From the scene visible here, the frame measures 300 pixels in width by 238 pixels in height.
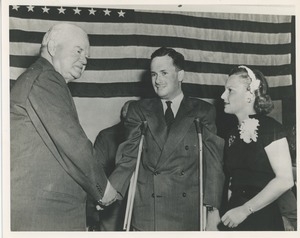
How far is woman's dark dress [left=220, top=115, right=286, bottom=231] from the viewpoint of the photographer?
1.95 metres

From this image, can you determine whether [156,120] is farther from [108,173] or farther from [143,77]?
[108,173]

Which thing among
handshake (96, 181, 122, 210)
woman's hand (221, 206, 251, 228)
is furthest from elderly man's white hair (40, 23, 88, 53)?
woman's hand (221, 206, 251, 228)

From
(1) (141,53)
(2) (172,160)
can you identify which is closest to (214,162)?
(2) (172,160)

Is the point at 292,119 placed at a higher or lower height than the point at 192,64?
lower

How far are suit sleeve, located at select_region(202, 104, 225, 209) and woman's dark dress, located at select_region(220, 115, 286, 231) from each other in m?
0.04

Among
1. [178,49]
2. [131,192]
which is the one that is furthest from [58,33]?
[131,192]

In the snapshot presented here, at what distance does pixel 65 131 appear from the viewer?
1876 mm

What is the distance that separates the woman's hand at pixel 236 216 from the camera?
6.40 feet

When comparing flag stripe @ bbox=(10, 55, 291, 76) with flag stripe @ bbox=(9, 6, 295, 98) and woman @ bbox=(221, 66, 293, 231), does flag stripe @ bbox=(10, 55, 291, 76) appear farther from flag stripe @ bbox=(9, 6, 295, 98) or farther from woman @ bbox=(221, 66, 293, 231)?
woman @ bbox=(221, 66, 293, 231)

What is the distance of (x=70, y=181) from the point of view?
1896 millimetres

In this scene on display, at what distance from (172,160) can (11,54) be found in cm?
82

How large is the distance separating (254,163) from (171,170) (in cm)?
35

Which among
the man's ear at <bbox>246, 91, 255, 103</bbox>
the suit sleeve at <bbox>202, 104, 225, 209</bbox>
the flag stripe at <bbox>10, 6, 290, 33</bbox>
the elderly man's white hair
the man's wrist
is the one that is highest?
the flag stripe at <bbox>10, 6, 290, 33</bbox>
